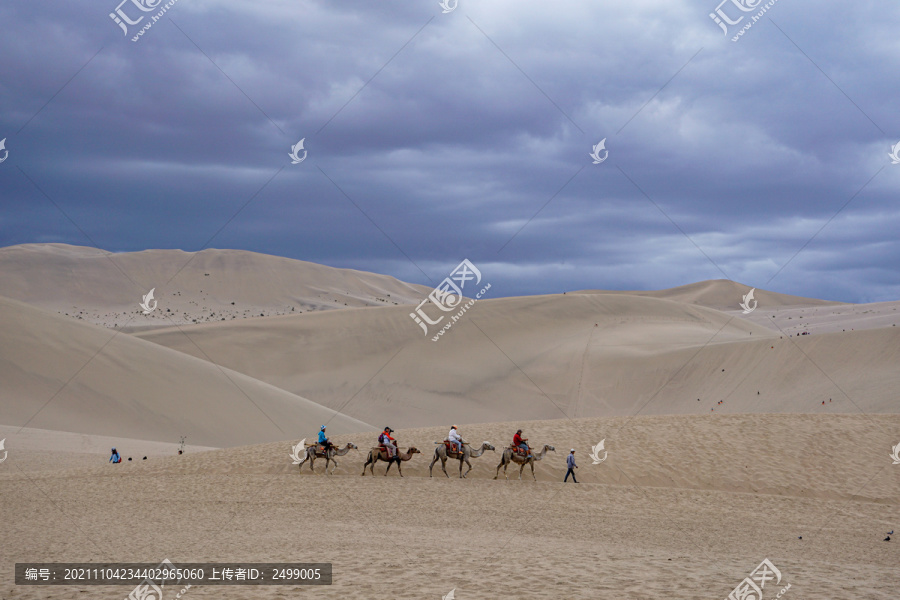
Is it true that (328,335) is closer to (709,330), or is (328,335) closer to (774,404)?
(709,330)

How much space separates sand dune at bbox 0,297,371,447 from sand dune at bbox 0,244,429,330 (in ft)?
156

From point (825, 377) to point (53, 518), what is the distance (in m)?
40.0

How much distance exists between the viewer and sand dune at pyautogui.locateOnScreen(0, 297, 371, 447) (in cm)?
3344

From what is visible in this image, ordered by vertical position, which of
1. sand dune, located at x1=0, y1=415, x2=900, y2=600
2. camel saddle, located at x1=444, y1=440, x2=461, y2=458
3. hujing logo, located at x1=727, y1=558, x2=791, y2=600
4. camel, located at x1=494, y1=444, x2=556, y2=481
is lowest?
hujing logo, located at x1=727, y1=558, x2=791, y2=600

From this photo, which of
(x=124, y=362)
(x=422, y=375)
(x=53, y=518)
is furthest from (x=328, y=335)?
(x=53, y=518)

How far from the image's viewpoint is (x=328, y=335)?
6475 centimetres

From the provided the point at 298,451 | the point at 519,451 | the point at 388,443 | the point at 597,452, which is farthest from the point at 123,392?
the point at 597,452

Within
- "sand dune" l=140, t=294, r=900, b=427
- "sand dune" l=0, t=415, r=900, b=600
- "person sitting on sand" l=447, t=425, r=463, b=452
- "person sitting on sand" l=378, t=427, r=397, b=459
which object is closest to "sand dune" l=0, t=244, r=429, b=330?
"sand dune" l=140, t=294, r=900, b=427

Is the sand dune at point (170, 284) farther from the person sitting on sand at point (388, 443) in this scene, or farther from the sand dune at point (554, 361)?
the person sitting on sand at point (388, 443)

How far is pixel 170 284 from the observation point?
385 ft

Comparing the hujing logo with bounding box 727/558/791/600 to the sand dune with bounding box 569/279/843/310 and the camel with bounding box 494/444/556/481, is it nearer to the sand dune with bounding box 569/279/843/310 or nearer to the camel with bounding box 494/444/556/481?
the camel with bounding box 494/444/556/481

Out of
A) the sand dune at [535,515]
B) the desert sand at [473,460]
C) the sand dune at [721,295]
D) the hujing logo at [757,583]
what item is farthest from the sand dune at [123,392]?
the sand dune at [721,295]

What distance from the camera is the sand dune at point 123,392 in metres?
33.4

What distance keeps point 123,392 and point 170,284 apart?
86.6m
